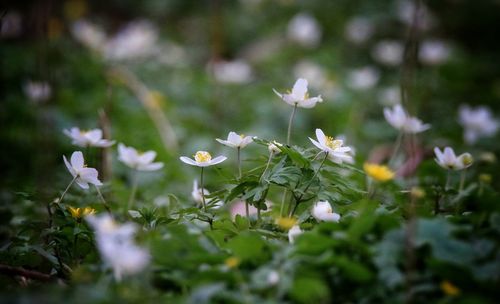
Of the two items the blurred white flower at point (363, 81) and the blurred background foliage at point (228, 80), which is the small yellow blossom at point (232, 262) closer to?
the blurred background foliage at point (228, 80)

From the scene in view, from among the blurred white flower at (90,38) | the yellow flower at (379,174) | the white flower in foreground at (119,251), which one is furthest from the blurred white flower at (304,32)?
the white flower in foreground at (119,251)

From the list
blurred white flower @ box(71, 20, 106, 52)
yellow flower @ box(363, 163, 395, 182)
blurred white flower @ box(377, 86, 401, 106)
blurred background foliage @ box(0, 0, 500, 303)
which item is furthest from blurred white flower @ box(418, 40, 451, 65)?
yellow flower @ box(363, 163, 395, 182)

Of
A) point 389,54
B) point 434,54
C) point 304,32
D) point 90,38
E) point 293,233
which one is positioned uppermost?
point 304,32

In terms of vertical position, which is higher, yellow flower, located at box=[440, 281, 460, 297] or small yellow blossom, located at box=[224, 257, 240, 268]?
small yellow blossom, located at box=[224, 257, 240, 268]

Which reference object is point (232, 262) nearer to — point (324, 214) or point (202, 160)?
point (324, 214)

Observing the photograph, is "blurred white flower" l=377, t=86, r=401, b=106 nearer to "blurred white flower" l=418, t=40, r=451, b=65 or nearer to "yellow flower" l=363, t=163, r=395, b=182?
"blurred white flower" l=418, t=40, r=451, b=65

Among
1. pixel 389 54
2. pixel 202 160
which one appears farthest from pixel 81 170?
pixel 389 54
